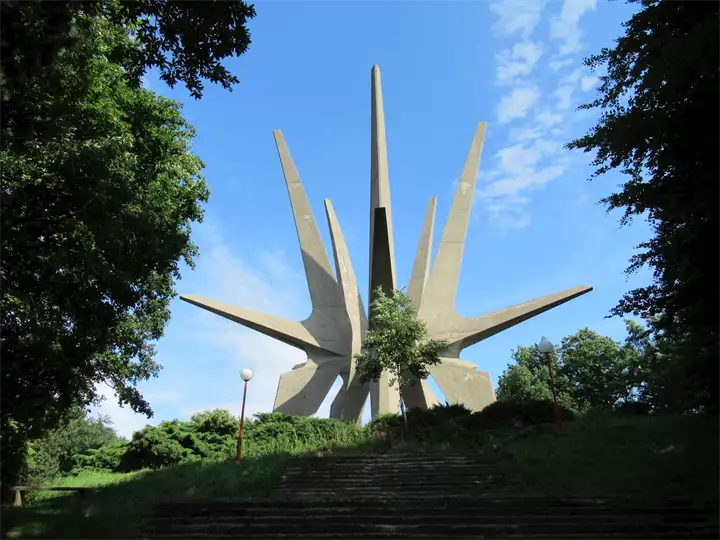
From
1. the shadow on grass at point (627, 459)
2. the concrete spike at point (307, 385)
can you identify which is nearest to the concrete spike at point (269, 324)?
the concrete spike at point (307, 385)

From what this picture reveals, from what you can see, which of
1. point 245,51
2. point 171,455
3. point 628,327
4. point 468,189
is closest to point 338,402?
point 171,455

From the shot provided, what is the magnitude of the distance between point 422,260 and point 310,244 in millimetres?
4616

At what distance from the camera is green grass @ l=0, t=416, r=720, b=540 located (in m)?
5.50

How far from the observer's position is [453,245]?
2161 centimetres

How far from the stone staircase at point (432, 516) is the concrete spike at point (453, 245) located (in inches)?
524

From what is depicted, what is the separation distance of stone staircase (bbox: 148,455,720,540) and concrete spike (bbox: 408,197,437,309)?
512 inches

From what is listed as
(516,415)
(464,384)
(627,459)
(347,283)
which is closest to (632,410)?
(516,415)

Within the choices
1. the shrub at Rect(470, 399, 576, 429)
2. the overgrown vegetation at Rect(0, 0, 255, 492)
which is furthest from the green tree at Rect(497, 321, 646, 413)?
the overgrown vegetation at Rect(0, 0, 255, 492)

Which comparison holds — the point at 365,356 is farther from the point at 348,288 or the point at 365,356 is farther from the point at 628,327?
the point at 628,327

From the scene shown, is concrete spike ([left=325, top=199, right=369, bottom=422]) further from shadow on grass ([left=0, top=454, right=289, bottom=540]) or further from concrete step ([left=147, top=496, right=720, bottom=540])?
concrete step ([left=147, top=496, right=720, bottom=540])

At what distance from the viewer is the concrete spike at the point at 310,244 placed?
21016 millimetres

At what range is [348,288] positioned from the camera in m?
20.3

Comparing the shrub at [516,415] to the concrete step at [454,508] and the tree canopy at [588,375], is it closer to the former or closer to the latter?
the concrete step at [454,508]

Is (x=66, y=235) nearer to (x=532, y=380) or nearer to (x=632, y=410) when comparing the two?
(x=632, y=410)
